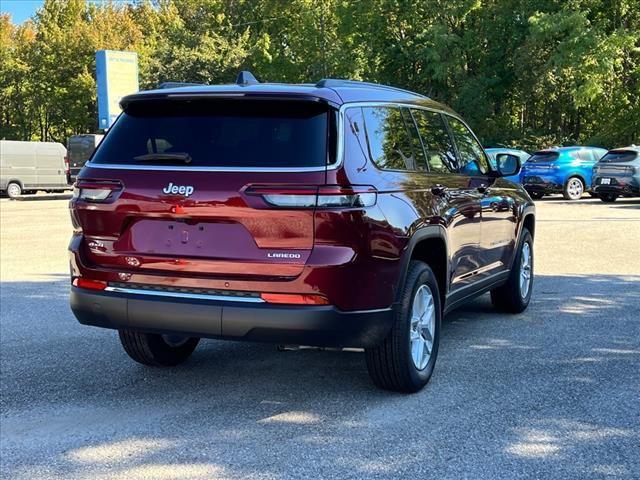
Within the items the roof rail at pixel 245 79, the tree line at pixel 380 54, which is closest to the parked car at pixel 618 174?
the tree line at pixel 380 54

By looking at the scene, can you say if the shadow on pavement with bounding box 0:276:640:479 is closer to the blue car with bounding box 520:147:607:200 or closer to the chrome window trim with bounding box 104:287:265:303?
the chrome window trim with bounding box 104:287:265:303

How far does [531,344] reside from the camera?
5785 mm

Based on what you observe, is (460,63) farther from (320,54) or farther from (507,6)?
(320,54)

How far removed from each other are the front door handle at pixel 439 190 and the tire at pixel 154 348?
1.95 meters

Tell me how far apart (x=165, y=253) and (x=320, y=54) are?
139 ft

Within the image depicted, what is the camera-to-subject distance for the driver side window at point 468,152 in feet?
18.7

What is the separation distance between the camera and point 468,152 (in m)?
5.93

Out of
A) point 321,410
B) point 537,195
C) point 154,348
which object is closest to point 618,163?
point 537,195

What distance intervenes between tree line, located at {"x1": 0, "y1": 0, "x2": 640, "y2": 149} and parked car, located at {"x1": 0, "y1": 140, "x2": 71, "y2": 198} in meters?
18.6

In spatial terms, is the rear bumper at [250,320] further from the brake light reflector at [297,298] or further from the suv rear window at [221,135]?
the suv rear window at [221,135]

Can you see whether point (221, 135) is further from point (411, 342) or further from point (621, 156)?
point (621, 156)

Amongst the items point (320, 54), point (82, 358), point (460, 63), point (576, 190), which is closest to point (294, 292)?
point (82, 358)

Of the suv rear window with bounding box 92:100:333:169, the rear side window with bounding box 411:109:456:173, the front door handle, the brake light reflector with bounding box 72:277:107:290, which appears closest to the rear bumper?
the brake light reflector with bounding box 72:277:107:290

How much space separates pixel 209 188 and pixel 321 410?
1481 mm
